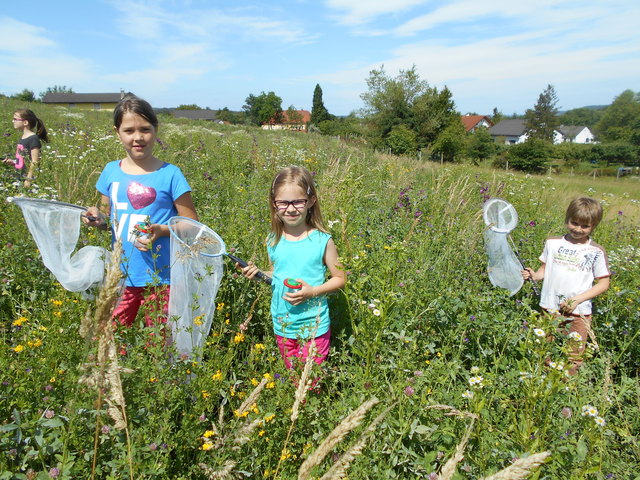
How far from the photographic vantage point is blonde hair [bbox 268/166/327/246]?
8.04ft

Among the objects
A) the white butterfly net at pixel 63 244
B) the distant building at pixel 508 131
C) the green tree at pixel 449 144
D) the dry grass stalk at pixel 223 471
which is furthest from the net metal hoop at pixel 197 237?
the distant building at pixel 508 131

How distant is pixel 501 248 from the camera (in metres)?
3.39

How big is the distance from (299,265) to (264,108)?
316ft

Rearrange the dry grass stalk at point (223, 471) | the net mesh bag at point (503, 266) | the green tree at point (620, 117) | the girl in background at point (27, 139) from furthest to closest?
the green tree at point (620, 117), the girl in background at point (27, 139), the net mesh bag at point (503, 266), the dry grass stalk at point (223, 471)

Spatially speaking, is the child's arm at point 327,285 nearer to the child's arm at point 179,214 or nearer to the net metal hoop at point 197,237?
the net metal hoop at point 197,237

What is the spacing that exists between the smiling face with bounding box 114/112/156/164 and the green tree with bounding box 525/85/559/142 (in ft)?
245

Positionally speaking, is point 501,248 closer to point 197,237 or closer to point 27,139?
point 197,237

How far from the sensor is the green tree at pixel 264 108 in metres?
91.8

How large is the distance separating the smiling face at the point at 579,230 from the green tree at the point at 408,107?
3862 cm

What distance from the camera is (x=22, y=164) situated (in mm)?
4715

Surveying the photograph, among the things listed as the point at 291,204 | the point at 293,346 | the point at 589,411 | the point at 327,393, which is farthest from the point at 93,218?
the point at 589,411

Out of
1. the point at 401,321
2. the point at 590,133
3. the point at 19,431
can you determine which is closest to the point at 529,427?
the point at 401,321

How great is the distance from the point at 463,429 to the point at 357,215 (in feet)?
10.1

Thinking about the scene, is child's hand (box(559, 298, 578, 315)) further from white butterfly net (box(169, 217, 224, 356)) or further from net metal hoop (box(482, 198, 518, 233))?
white butterfly net (box(169, 217, 224, 356))
